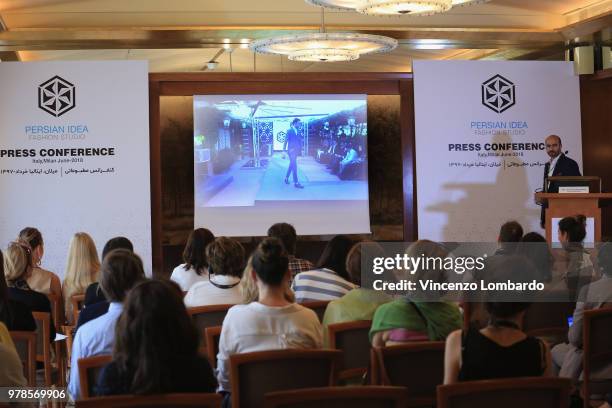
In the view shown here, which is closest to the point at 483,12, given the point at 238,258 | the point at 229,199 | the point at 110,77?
the point at 229,199

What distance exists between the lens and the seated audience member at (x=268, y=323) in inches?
139

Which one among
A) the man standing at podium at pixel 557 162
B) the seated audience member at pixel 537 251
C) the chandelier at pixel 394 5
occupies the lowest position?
the seated audience member at pixel 537 251

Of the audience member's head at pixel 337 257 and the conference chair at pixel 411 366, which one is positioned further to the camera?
the audience member's head at pixel 337 257

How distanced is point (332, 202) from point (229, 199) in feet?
4.61

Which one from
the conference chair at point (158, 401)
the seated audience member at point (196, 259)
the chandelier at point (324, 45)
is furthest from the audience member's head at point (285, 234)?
the conference chair at point (158, 401)

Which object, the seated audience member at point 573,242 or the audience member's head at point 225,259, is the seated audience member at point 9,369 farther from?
the seated audience member at point 573,242

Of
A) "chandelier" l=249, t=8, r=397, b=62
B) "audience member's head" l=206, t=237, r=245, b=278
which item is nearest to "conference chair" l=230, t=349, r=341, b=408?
"audience member's head" l=206, t=237, r=245, b=278

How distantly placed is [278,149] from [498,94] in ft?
9.96

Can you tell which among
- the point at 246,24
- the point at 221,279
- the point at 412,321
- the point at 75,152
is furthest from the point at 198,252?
the point at 246,24

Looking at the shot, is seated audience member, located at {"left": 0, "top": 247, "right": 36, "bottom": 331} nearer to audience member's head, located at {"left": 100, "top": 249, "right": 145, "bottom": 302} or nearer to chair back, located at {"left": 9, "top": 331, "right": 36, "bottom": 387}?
chair back, located at {"left": 9, "top": 331, "right": 36, "bottom": 387}

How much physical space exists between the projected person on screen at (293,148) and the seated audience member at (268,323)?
7797 millimetres

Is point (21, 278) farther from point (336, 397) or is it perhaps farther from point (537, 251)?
point (537, 251)

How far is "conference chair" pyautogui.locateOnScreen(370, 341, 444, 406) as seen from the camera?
3.27 m

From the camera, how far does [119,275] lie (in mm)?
3803
